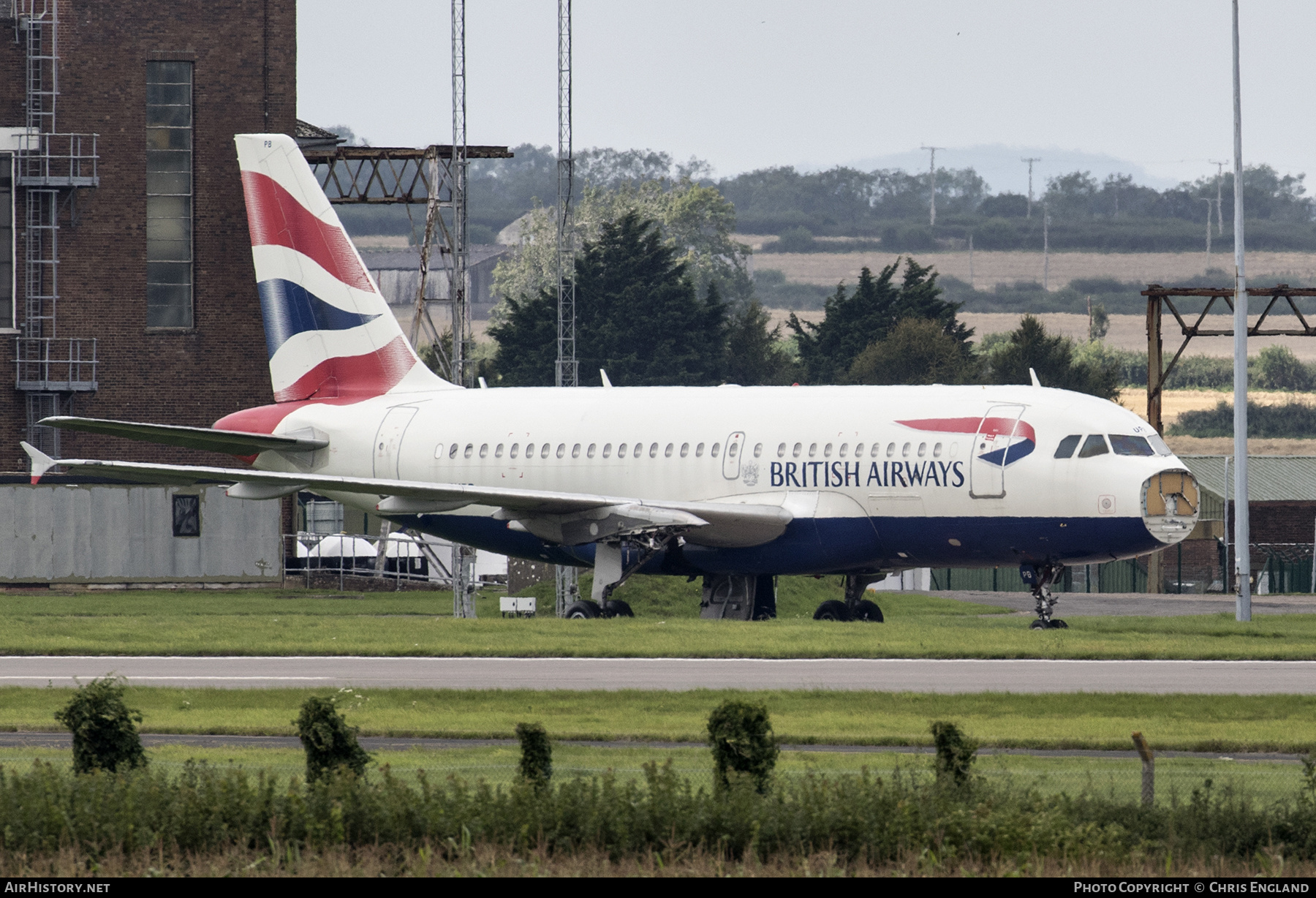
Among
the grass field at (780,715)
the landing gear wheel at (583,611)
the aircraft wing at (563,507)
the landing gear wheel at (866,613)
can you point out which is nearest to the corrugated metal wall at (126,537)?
the aircraft wing at (563,507)

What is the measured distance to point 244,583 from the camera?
56.2 m

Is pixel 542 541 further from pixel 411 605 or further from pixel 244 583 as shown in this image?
pixel 244 583

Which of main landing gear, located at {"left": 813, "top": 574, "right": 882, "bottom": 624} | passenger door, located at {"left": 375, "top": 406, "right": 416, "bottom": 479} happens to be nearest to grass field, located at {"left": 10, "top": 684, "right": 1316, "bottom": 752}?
main landing gear, located at {"left": 813, "top": 574, "right": 882, "bottom": 624}

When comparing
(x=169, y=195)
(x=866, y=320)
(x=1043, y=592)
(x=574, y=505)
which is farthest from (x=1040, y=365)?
(x=574, y=505)

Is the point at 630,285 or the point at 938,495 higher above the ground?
the point at 630,285

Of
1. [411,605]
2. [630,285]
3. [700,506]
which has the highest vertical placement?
[630,285]

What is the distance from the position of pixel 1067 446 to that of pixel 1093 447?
1.50 feet

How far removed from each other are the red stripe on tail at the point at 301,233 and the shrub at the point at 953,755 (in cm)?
3052

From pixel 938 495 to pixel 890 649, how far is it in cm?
528

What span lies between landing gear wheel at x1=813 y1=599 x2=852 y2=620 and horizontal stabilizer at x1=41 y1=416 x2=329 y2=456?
12.2 meters

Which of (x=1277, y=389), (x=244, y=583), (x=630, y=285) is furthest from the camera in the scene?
(x=1277, y=389)

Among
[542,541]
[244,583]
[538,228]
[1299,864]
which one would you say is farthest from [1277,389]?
[1299,864]

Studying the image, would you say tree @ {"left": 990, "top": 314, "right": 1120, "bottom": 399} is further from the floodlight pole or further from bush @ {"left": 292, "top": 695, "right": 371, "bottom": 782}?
bush @ {"left": 292, "top": 695, "right": 371, "bottom": 782}

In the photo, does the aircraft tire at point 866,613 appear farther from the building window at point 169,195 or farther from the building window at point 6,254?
the building window at point 6,254
